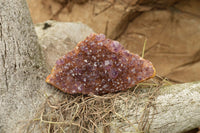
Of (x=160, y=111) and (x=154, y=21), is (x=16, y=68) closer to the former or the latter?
(x=160, y=111)

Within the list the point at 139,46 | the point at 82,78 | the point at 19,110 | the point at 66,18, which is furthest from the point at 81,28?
the point at 19,110

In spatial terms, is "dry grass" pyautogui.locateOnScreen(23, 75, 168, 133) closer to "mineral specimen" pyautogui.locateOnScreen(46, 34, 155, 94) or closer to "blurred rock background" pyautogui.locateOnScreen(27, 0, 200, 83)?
"mineral specimen" pyautogui.locateOnScreen(46, 34, 155, 94)

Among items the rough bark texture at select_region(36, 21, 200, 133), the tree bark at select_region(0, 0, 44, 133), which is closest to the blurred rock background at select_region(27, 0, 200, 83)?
the rough bark texture at select_region(36, 21, 200, 133)

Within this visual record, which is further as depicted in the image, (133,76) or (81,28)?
(81,28)

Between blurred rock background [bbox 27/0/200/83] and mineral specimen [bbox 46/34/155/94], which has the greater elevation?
blurred rock background [bbox 27/0/200/83]

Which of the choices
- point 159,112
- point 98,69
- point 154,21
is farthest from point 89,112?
point 154,21

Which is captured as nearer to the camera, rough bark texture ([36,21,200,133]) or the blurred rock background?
rough bark texture ([36,21,200,133])

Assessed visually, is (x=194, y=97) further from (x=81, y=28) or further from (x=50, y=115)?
(x=81, y=28)
